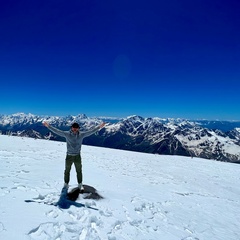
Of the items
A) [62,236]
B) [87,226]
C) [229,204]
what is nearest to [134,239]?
[87,226]

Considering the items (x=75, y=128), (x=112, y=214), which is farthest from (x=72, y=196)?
(x=75, y=128)

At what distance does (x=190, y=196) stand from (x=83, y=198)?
29.2ft

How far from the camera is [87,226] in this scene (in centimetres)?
754

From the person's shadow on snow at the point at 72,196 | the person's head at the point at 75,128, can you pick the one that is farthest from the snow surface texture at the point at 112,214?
the person's head at the point at 75,128

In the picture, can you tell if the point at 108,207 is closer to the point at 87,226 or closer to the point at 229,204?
the point at 87,226

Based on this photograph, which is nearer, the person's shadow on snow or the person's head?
the person's shadow on snow

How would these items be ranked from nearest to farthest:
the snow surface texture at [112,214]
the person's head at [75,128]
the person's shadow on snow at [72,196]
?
1. the snow surface texture at [112,214]
2. the person's shadow on snow at [72,196]
3. the person's head at [75,128]

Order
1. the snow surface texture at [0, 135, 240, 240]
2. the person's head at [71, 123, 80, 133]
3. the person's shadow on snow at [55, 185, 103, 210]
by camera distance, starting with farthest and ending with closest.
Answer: the person's head at [71, 123, 80, 133] → the person's shadow on snow at [55, 185, 103, 210] → the snow surface texture at [0, 135, 240, 240]

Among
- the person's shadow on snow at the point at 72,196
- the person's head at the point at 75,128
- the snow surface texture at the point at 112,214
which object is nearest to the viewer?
the snow surface texture at the point at 112,214

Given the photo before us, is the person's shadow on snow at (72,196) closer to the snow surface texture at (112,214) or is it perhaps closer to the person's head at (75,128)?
the snow surface texture at (112,214)

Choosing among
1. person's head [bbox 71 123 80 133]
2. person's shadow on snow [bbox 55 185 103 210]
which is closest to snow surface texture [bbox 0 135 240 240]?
person's shadow on snow [bbox 55 185 103 210]

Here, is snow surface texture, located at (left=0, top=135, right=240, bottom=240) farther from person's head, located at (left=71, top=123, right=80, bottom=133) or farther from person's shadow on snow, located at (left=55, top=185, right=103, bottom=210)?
person's head, located at (left=71, top=123, right=80, bottom=133)

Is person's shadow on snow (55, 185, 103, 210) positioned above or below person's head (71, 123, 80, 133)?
below

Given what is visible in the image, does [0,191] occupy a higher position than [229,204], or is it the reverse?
[0,191]
